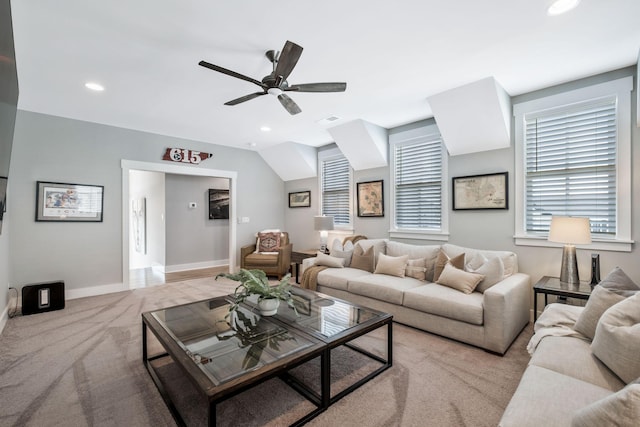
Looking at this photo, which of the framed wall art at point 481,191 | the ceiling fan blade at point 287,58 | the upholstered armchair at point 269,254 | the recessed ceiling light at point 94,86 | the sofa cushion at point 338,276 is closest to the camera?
the ceiling fan blade at point 287,58

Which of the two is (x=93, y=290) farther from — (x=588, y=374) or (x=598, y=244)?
(x=598, y=244)

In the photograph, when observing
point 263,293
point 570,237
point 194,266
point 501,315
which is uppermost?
point 570,237

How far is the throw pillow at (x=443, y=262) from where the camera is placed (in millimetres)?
3271

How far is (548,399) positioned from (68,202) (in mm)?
5605

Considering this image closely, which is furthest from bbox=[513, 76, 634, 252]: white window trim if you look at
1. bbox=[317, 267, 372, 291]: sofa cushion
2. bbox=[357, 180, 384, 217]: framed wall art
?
bbox=[357, 180, 384, 217]: framed wall art

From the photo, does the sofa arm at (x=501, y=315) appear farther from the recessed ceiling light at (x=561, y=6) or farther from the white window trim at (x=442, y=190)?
the recessed ceiling light at (x=561, y=6)

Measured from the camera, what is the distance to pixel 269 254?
5.83 metres

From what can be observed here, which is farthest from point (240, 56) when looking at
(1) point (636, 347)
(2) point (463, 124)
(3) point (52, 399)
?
(1) point (636, 347)

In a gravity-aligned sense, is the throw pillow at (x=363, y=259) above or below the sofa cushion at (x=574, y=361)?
above

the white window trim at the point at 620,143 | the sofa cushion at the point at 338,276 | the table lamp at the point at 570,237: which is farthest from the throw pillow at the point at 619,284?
the sofa cushion at the point at 338,276

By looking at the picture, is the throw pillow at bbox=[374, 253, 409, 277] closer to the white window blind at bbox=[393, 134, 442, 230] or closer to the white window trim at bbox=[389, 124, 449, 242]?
the white window trim at bbox=[389, 124, 449, 242]

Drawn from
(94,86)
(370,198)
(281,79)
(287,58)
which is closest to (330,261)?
(370,198)

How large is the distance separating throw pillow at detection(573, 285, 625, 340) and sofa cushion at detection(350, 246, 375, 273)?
2412 millimetres

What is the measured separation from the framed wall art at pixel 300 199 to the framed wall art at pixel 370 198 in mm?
1430
